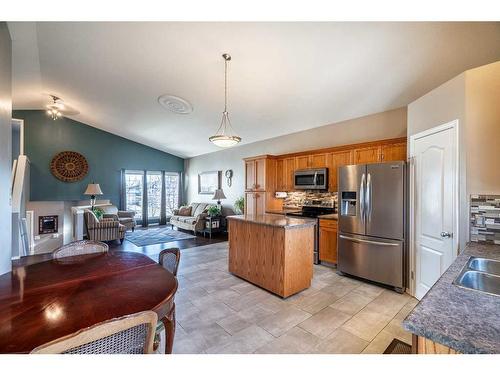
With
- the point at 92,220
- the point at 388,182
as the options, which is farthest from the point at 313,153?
the point at 92,220

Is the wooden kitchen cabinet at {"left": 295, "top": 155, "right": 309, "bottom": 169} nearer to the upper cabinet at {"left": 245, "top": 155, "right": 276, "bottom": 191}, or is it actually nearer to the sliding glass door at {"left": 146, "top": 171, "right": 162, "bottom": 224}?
the upper cabinet at {"left": 245, "top": 155, "right": 276, "bottom": 191}

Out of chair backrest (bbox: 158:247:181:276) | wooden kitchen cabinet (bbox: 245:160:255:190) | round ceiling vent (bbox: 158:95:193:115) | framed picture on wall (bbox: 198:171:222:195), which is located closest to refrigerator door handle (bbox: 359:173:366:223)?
chair backrest (bbox: 158:247:181:276)

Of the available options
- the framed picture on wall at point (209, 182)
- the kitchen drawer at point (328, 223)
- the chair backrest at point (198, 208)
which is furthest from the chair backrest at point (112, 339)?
the framed picture on wall at point (209, 182)

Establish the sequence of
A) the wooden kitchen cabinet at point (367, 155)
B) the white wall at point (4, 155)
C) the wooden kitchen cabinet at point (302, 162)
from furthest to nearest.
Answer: the wooden kitchen cabinet at point (302, 162)
the wooden kitchen cabinet at point (367, 155)
the white wall at point (4, 155)

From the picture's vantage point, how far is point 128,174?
805 centimetres

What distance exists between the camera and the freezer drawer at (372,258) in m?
3.02

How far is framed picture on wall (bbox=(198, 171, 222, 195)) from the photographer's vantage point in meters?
7.61

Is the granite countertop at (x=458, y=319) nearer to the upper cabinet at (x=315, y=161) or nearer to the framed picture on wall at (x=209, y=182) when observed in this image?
the upper cabinet at (x=315, y=161)

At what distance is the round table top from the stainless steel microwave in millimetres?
3381

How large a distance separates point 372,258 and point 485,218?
1.44m

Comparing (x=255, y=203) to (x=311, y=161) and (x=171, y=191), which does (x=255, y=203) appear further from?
(x=171, y=191)

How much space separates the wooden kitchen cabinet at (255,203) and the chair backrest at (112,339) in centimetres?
438

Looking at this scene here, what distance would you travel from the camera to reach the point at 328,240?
397 centimetres

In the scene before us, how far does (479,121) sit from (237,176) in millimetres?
5446
